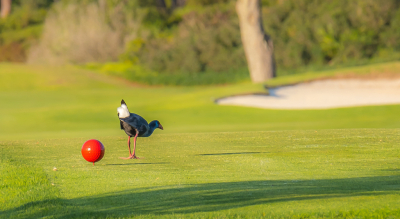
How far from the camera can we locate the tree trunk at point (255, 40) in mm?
28516

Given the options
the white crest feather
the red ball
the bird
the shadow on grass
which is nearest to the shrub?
the bird

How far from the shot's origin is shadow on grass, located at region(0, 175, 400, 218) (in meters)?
5.59

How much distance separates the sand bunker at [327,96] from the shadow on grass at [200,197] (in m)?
12.7

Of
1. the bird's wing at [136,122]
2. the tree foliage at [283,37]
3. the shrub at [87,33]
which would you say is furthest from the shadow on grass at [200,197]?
the shrub at [87,33]

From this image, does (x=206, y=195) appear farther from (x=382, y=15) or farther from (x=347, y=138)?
(x=382, y=15)

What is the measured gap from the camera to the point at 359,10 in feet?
139

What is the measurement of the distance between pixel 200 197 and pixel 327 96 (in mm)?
16510

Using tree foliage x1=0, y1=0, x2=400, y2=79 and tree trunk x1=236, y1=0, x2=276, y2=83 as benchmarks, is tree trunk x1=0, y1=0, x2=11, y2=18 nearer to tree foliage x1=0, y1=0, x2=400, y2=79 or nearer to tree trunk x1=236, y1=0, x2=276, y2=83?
tree foliage x1=0, y1=0, x2=400, y2=79

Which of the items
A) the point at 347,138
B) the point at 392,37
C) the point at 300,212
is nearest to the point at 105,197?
the point at 300,212

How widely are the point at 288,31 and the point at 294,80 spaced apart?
21.8 meters

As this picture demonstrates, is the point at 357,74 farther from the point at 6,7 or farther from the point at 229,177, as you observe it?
the point at 6,7

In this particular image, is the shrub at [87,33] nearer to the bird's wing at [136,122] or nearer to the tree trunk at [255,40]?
the tree trunk at [255,40]

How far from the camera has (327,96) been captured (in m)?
21.8

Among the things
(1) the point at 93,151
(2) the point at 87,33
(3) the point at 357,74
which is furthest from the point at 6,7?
(1) the point at 93,151
